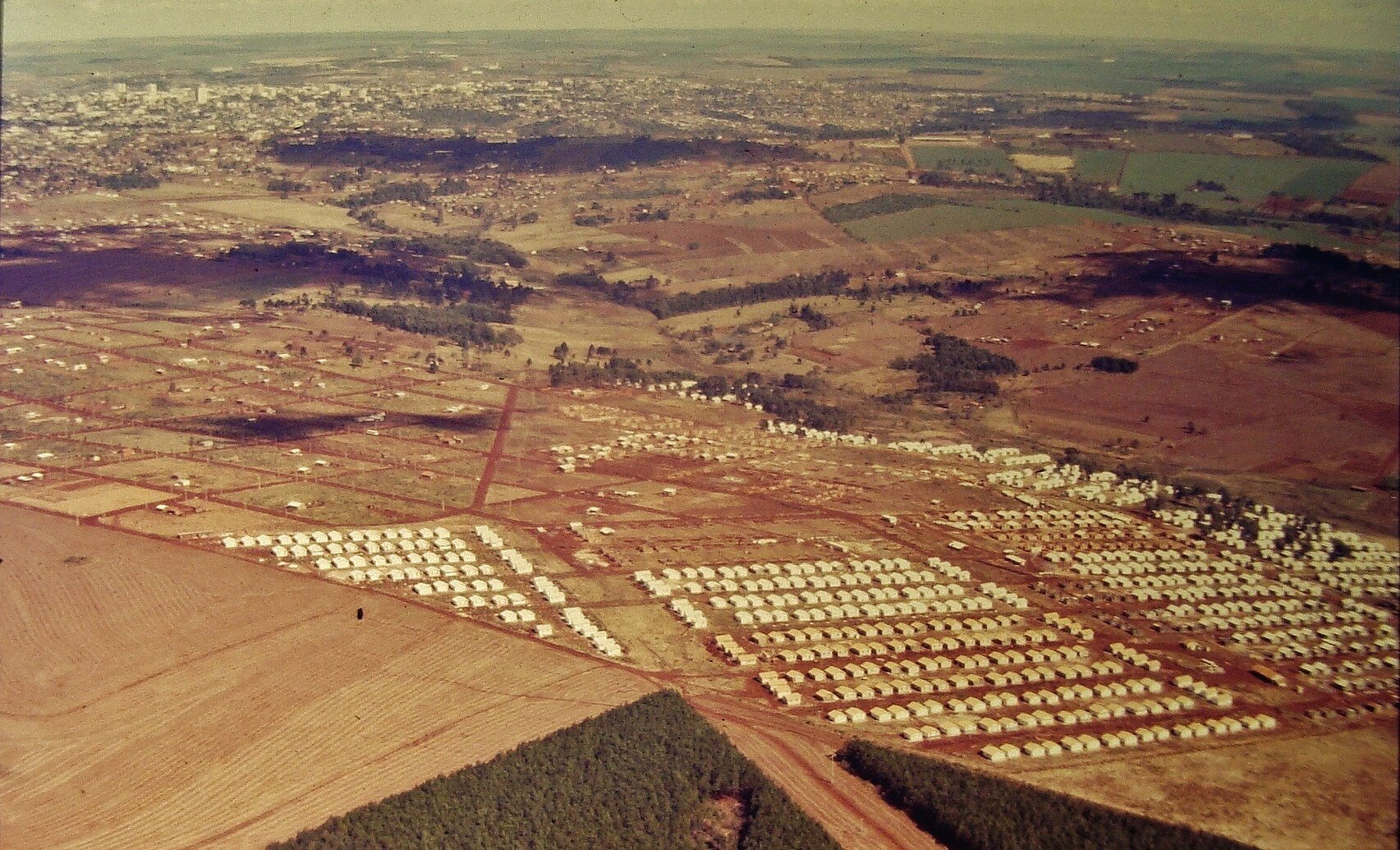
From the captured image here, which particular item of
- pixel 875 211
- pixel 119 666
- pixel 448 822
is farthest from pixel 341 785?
pixel 875 211

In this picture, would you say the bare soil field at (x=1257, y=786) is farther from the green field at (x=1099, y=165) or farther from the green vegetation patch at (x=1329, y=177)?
the green field at (x=1099, y=165)

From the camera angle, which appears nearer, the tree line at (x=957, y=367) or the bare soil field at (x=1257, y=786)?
the bare soil field at (x=1257, y=786)

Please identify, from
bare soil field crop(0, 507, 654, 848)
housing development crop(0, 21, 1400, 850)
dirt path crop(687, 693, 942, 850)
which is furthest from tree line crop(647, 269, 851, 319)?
dirt path crop(687, 693, 942, 850)

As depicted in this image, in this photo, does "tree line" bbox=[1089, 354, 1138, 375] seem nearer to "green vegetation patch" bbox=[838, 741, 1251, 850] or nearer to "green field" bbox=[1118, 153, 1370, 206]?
"green field" bbox=[1118, 153, 1370, 206]

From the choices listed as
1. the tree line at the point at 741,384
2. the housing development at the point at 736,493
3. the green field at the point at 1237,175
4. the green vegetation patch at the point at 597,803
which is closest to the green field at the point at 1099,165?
the housing development at the point at 736,493

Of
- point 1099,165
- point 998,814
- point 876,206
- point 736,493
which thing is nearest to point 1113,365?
point 736,493

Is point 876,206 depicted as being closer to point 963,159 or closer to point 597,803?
point 963,159
